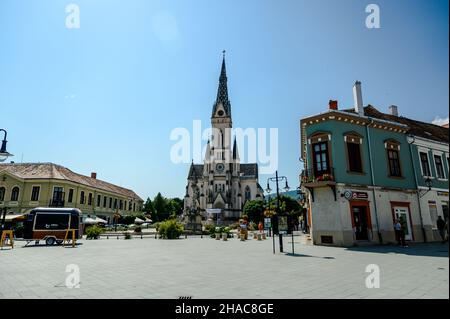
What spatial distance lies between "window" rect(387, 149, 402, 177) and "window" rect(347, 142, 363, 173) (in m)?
2.80

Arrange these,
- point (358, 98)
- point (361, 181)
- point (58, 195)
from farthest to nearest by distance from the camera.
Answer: point (58, 195), point (358, 98), point (361, 181)

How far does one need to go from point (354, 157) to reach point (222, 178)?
59980mm

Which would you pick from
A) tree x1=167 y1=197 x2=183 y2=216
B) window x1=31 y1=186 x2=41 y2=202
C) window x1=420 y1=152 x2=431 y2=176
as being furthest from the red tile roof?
tree x1=167 y1=197 x2=183 y2=216

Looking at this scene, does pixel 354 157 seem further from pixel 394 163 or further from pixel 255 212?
pixel 255 212

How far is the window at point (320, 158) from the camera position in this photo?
18.0 m

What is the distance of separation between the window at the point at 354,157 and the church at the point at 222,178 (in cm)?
5491

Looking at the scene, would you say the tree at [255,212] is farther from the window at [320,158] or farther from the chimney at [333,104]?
the window at [320,158]

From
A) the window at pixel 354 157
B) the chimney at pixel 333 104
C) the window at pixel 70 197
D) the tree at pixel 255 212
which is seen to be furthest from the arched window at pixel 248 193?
the window at pixel 354 157

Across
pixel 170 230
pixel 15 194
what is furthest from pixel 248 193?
pixel 15 194

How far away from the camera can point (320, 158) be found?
18.3m
